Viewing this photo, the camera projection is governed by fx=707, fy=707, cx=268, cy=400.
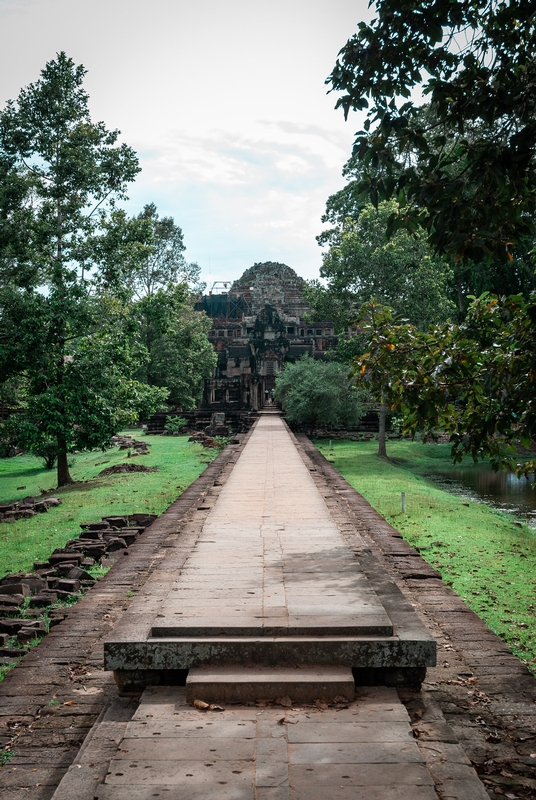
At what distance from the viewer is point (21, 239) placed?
17.2 meters

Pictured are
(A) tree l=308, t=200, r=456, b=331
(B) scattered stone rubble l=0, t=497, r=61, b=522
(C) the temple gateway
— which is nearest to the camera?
(B) scattered stone rubble l=0, t=497, r=61, b=522

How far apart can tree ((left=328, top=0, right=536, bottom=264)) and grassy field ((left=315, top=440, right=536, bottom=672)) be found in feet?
11.0

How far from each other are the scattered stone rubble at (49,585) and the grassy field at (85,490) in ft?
2.70

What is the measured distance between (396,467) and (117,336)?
387 inches

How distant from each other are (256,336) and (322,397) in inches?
826

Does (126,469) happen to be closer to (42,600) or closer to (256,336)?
(42,600)

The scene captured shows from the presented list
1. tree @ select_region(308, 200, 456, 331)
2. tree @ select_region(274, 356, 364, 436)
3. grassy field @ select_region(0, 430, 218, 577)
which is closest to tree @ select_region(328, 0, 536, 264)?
grassy field @ select_region(0, 430, 218, 577)

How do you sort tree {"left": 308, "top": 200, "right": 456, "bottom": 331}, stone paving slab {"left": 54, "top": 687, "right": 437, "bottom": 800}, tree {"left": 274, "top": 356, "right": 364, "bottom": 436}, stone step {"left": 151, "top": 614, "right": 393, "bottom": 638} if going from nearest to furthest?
stone paving slab {"left": 54, "top": 687, "right": 437, "bottom": 800}
stone step {"left": 151, "top": 614, "right": 393, "bottom": 638}
tree {"left": 308, "top": 200, "right": 456, "bottom": 331}
tree {"left": 274, "top": 356, "right": 364, "bottom": 436}

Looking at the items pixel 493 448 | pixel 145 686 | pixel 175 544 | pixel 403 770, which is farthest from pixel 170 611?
pixel 493 448

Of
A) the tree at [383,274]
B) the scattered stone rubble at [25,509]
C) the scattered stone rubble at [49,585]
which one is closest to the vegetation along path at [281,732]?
the scattered stone rubble at [49,585]

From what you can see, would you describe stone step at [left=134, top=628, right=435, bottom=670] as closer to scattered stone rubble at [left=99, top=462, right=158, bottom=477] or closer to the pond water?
the pond water

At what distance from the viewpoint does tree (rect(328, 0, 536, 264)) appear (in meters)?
5.06

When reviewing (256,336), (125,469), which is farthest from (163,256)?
(125,469)

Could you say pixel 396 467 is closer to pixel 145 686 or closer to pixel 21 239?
pixel 21 239
